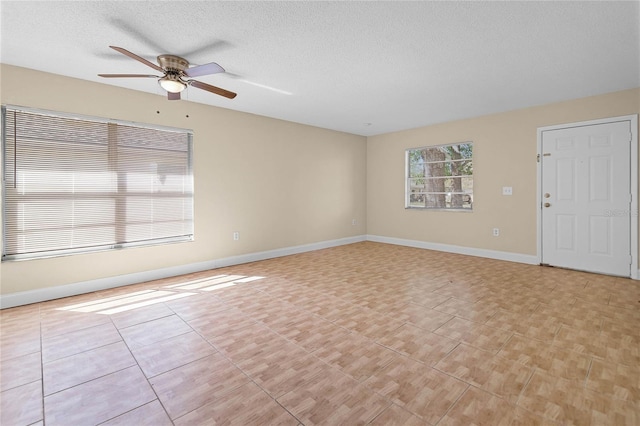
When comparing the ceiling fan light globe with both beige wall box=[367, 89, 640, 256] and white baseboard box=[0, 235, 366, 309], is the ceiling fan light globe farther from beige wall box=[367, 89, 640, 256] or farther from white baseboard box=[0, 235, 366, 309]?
beige wall box=[367, 89, 640, 256]

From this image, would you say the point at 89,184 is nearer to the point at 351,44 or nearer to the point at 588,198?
the point at 351,44

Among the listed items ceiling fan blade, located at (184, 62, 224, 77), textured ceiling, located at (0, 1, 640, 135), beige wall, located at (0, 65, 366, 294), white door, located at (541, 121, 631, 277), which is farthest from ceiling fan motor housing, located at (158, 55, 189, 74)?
white door, located at (541, 121, 631, 277)

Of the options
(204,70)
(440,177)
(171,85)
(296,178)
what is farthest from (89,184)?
(440,177)

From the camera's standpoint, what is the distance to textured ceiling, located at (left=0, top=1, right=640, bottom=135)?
7.36 feet

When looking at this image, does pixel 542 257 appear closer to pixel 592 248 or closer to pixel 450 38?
pixel 592 248

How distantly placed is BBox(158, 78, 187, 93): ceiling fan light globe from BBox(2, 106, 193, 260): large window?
1.31 m

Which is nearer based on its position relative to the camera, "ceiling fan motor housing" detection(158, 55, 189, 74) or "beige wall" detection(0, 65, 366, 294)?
"ceiling fan motor housing" detection(158, 55, 189, 74)

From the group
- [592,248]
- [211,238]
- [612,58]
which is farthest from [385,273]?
[612,58]

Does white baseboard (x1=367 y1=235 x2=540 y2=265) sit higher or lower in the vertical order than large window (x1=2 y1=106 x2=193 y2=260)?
lower

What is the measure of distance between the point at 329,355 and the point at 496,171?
470 cm

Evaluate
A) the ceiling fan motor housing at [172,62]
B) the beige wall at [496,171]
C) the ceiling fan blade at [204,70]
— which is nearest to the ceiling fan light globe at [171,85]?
the ceiling fan motor housing at [172,62]

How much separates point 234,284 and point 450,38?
3.64 metres

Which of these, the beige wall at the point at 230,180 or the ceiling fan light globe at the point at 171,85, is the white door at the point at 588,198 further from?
the ceiling fan light globe at the point at 171,85

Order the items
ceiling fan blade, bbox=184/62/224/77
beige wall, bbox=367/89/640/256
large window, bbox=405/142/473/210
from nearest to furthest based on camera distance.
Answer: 1. ceiling fan blade, bbox=184/62/224/77
2. beige wall, bbox=367/89/640/256
3. large window, bbox=405/142/473/210
